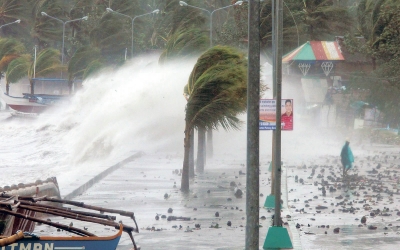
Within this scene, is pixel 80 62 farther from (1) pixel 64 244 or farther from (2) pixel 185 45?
(1) pixel 64 244

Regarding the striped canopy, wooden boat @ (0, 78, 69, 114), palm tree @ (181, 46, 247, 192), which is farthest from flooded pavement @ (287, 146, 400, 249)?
wooden boat @ (0, 78, 69, 114)

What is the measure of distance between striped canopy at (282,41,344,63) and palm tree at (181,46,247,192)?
43.2 meters

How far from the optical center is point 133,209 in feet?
69.5

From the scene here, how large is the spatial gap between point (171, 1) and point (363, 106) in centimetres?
4763

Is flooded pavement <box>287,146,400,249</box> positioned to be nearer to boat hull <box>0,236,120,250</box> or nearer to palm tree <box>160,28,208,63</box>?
palm tree <box>160,28,208,63</box>

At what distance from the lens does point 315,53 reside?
70.6 m

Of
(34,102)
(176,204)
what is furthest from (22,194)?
(34,102)

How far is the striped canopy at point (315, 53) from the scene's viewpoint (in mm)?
69000

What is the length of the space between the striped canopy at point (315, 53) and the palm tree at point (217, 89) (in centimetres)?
4317

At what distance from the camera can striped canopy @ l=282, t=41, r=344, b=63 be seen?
69.0m

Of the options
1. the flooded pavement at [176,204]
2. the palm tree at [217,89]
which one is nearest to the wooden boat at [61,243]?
the flooded pavement at [176,204]

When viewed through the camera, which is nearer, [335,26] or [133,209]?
[133,209]

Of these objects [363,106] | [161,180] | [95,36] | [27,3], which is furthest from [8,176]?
[27,3]

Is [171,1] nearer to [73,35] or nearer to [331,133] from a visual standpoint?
[73,35]
